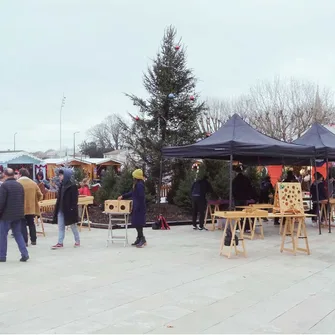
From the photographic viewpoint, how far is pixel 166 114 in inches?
632

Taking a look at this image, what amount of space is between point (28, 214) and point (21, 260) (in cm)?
152

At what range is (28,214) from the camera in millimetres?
8891

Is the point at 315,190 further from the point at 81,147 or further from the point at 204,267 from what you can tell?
the point at 81,147

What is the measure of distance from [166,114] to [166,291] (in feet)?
36.0

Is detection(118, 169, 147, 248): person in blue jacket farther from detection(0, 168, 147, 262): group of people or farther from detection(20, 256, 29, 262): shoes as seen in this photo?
detection(20, 256, 29, 262): shoes

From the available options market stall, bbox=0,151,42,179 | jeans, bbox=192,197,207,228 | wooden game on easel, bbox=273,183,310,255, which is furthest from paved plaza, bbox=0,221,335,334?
market stall, bbox=0,151,42,179

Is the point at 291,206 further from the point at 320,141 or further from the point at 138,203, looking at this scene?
the point at 320,141

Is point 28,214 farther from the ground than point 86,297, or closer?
farther from the ground

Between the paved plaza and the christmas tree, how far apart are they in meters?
7.22

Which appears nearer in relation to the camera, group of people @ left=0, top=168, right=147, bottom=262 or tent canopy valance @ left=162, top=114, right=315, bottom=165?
group of people @ left=0, top=168, right=147, bottom=262

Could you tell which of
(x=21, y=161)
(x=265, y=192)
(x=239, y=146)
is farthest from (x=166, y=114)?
(x=21, y=161)

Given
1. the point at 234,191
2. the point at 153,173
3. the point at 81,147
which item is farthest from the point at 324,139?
the point at 81,147

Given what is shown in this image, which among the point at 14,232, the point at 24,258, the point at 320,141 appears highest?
the point at 320,141

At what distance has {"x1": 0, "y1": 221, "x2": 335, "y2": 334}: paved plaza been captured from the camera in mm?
4424
